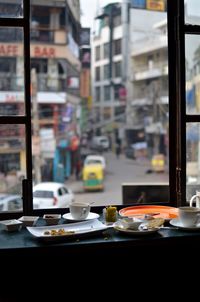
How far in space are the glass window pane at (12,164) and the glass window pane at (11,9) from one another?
401 millimetres

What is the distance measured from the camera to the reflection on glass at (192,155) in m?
1.40

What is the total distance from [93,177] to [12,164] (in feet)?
23.4

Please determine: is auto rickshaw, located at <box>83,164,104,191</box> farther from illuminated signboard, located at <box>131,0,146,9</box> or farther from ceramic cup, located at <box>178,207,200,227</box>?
ceramic cup, located at <box>178,207,200,227</box>

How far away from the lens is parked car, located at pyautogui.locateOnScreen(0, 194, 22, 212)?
1.36 meters

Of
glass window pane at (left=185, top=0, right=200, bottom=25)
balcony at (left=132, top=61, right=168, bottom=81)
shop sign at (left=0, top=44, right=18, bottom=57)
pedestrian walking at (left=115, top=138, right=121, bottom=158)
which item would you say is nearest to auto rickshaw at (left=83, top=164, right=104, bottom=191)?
pedestrian walking at (left=115, top=138, right=121, bottom=158)

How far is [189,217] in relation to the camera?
1.14 metres

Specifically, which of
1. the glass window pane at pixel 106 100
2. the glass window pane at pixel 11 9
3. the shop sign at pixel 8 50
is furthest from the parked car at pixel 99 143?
the glass window pane at pixel 11 9

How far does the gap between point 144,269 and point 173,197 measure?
367 mm

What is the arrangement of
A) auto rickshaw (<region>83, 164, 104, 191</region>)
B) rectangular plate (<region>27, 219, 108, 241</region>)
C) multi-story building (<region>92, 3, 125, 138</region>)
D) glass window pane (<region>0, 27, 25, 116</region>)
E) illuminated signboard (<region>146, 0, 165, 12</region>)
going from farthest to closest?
multi-story building (<region>92, 3, 125, 138</region>) → auto rickshaw (<region>83, 164, 104, 191</region>) → illuminated signboard (<region>146, 0, 165, 12</region>) → glass window pane (<region>0, 27, 25, 116</region>) → rectangular plate (<region>27, 219, 108, 241</region>)

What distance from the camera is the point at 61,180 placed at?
860 cm

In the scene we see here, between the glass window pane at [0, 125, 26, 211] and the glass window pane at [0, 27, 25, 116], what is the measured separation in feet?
0.26

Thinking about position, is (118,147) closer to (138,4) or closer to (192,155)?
(138,4)

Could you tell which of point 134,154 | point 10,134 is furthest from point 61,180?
point 10,134

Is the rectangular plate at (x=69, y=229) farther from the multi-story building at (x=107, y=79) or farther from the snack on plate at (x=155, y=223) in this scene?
the multi-story building at (x=107, y=79)
